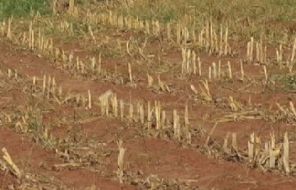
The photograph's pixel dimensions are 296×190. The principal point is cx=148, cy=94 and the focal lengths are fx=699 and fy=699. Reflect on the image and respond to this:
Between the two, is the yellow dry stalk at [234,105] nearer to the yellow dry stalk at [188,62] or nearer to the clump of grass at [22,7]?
the yellow dry stalk at [188,62]

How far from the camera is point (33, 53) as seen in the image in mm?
13352

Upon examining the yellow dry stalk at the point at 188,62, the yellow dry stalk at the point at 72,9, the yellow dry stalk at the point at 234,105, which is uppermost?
the yellow dry stalk at the point at 72,9

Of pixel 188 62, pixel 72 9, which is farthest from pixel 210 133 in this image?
pixel 72 9

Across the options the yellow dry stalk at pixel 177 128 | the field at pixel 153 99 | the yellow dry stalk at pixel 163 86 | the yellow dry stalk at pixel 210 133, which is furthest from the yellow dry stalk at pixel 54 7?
the yellow dry stalk at pixel 177 128

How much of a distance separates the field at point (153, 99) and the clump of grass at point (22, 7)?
1979 mm

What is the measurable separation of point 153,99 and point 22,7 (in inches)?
429

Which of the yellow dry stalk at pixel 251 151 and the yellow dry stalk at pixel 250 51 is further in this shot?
the yellow dry stalk at pixel 250 51

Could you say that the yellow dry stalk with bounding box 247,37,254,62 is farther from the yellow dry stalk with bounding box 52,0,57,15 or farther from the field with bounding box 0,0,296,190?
the yellow dry stalk with bounding box 52,0,57,15

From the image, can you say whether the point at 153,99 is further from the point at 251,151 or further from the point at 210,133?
the point at 251,151

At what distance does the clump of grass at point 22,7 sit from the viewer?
61.3ft

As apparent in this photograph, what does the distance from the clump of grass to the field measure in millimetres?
1979

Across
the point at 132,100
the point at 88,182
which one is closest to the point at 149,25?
the point at 132,100

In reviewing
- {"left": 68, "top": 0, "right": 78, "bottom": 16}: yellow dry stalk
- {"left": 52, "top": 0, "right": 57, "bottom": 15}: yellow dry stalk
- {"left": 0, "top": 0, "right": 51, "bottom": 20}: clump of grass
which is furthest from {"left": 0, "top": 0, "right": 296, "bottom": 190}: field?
{"left": 0, "top": 0, "right": 51, "bottom": 20}: clump of grass

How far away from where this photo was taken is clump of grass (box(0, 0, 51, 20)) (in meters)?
18.7
